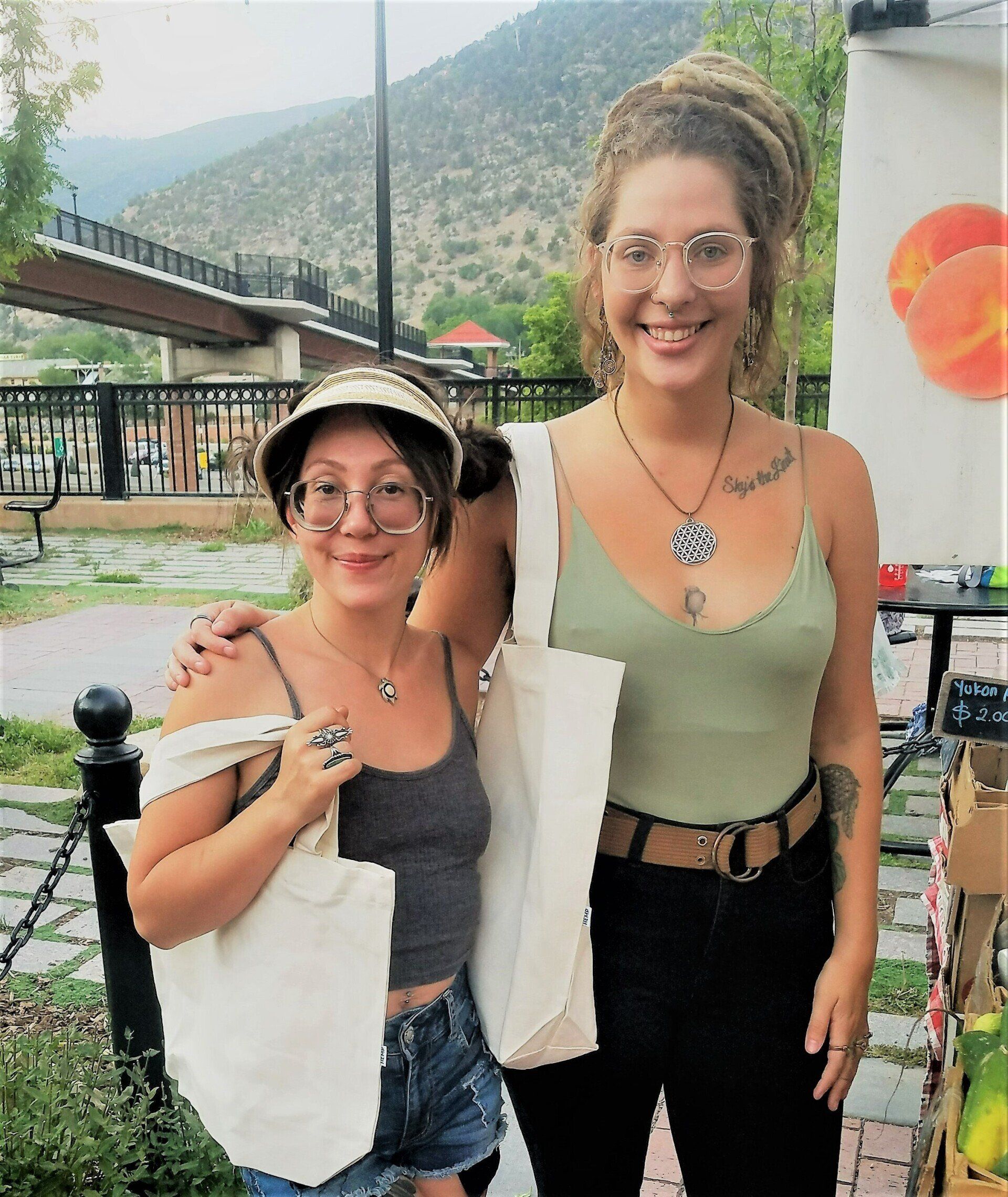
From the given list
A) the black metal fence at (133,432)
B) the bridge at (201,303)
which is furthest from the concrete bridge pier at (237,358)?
the black metal fence at (133,432)

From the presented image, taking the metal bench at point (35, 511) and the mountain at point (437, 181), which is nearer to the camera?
the metal bench at point (35, 511)

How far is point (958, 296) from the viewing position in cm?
222

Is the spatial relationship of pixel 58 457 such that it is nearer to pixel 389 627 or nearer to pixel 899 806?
pixel 899 806

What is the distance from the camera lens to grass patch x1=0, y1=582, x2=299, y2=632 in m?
8.35

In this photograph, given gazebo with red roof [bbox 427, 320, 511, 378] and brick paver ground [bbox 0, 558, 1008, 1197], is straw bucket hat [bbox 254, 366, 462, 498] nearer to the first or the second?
brick paver ground [bbox 0, 558, 1008, 1197]

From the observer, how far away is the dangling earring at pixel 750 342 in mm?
1432

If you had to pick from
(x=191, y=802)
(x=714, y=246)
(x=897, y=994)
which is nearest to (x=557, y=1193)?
(x=191, y=802)

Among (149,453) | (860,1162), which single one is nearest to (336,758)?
(860,1162)

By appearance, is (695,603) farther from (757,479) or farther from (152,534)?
(152,534)

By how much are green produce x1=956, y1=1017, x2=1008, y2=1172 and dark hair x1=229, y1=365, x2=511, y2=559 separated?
96cm

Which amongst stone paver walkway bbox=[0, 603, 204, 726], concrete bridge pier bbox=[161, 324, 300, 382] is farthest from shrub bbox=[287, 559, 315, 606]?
concrete bridge pier bbox=[161, 324, 300, 382]

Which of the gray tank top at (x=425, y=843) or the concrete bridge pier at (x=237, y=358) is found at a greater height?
the concrete bridge pier at (x=237, y=358)

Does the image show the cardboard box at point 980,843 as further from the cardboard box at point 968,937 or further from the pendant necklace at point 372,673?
the pendant necklace at point 372,673

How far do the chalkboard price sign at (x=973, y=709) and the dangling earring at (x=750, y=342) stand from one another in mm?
657
